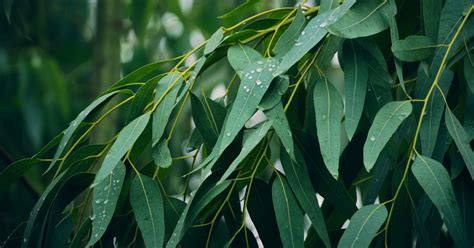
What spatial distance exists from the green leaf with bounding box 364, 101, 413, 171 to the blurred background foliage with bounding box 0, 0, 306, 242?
979 mm

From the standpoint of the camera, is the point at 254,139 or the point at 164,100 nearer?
the point at 254,139

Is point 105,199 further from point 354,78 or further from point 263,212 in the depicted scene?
point 354,78

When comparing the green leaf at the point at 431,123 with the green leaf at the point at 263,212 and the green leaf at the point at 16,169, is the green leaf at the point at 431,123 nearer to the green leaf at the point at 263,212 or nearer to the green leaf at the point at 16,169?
the green leaf at the point at 263,212

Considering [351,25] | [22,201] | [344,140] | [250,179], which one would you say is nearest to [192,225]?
[250,179]

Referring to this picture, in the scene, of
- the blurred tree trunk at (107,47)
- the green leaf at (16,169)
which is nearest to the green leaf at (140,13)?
the blurred tree trunk at (107,47)

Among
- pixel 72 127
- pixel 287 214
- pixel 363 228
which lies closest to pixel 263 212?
pixel 287 214

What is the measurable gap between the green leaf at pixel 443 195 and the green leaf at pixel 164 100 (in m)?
0.36

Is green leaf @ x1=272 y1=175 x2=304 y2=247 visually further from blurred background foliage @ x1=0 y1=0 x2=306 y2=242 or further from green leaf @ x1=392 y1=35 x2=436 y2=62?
blurred background foliage @ x1=0 y1=0 x2=306 y2=242

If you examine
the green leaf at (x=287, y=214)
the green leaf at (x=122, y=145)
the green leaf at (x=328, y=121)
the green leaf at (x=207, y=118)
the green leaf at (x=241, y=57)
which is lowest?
the green leaf at (x=287, y=214)

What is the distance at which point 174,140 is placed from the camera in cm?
305

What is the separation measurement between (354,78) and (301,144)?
136 millimetres

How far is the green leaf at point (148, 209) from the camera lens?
123 centimetres

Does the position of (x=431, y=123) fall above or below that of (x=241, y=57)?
below

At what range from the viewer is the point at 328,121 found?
121 centimetres
